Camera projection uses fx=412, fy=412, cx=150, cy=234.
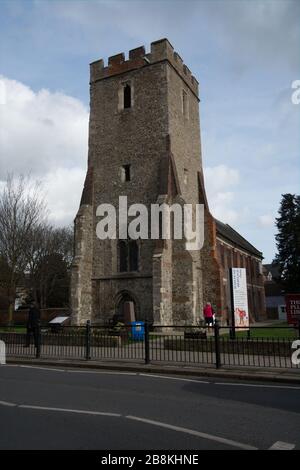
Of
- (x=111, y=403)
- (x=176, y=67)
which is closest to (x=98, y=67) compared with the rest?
(x=176, y=67)

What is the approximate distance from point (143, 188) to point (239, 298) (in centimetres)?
1250

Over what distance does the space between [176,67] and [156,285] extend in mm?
16595

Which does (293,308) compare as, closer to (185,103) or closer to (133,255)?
(133,255)

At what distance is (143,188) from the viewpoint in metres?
27.6

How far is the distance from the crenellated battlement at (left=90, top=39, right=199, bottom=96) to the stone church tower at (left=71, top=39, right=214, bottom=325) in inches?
2.8

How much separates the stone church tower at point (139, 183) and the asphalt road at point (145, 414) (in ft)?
48.1

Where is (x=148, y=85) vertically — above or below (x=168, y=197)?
above

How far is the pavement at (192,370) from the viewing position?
9850mm

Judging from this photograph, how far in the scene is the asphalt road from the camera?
199 inches

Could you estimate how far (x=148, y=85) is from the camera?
29109mm

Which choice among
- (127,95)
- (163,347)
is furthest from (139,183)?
(163,347)

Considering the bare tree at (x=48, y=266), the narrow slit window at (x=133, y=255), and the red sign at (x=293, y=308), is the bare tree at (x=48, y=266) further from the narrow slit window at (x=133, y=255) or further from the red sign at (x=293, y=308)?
the red sign at (x=293, y=308)

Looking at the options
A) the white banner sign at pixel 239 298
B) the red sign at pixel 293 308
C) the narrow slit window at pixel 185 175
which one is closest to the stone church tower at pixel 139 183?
the narrow slit window at pixel 185 175
